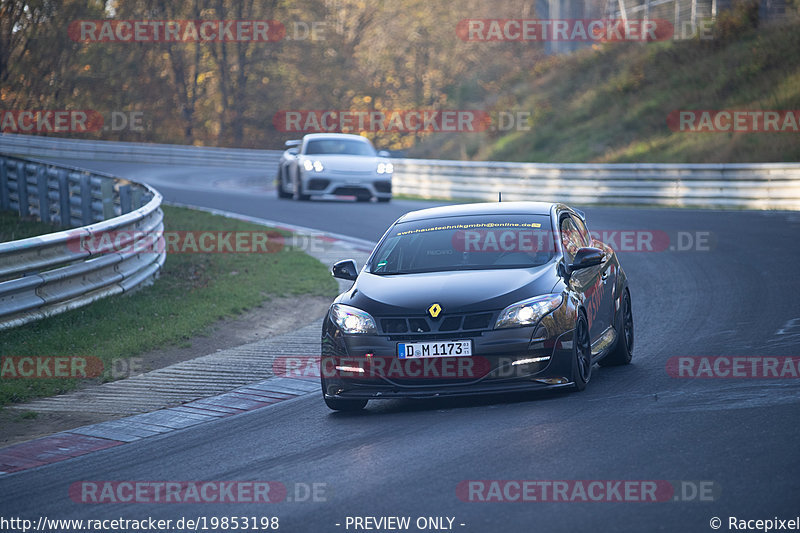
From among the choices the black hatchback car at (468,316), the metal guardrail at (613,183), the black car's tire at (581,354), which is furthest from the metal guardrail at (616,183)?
the black car's tire at (581,354)

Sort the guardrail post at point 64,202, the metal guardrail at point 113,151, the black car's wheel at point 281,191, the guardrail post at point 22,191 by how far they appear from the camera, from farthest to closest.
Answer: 1. the metal guardrail at point 113,151
2. the black car's wheel at point 281,191
3. the guardrail post at point 22,191
4. the guardrail post at point 64,202

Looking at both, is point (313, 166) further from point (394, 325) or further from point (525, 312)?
point (525, 312)

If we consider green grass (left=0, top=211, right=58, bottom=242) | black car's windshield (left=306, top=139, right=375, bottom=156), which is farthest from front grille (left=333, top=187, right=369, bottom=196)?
green grass (left=0, top=211, right=58, bottom=242)

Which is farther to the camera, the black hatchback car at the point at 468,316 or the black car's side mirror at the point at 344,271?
the black car's side mirror at the point at 344,271

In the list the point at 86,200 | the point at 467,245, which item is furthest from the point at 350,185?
the point at 467,245

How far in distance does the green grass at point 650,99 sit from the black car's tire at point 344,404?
21.5m

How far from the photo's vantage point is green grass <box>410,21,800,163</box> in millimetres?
30672

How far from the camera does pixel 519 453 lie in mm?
6102

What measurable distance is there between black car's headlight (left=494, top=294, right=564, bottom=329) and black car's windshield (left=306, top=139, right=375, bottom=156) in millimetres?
19475

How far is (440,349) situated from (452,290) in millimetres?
515

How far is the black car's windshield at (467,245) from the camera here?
27.6 feet

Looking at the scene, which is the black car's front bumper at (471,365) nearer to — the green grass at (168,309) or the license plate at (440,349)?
the license plate at (440,349)

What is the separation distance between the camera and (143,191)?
1727 cm

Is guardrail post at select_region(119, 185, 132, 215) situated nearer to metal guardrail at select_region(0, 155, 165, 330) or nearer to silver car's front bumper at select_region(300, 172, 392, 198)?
metal guardrail at select_region(0, 155, 165, 330)
